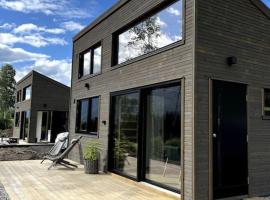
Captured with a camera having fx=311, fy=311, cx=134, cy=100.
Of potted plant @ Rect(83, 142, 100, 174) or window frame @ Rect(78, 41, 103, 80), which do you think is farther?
window frame @ Rect(78, 41, 103, 80)

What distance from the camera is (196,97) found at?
18.6ft

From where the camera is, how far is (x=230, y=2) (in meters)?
6.34

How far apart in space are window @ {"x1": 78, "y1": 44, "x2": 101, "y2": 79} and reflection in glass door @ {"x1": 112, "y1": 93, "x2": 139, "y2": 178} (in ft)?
7.06

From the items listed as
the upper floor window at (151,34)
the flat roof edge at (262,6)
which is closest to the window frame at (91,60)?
the upper floor window at (151,34)

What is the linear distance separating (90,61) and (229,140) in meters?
6.59

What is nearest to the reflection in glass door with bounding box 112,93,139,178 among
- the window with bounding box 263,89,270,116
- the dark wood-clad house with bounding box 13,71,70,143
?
the window with bounding box 263,89,270,116

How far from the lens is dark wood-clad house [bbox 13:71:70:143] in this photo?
881 inches

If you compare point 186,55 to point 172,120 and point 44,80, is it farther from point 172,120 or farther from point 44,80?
point 44,80

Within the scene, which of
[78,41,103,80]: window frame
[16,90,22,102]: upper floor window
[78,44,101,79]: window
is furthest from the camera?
[16,90,22,102]: upper floor window

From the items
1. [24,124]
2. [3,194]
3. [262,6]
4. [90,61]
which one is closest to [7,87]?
[24,124]

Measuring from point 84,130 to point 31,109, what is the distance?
40.7 feet

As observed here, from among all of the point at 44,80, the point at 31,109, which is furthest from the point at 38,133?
the point at 44,80

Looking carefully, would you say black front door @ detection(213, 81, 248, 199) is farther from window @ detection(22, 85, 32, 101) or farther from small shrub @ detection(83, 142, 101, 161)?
window @ detection(22, 85, 32, 101)

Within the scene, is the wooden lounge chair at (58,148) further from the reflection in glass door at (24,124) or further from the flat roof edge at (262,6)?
the reflection in glass door at (24,124)
